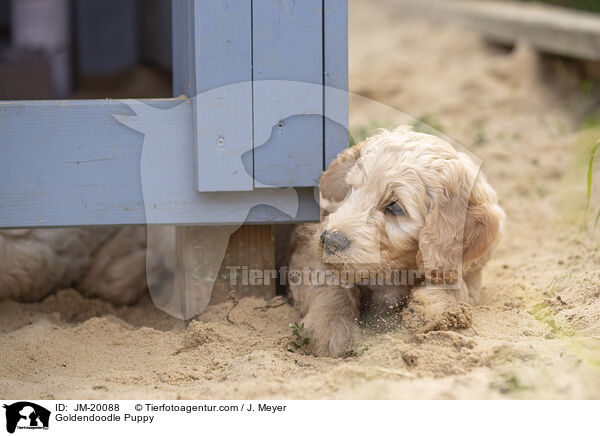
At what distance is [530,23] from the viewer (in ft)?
28.4

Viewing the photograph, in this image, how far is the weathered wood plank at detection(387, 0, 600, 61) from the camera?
24.5ft

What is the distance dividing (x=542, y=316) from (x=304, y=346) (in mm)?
1230

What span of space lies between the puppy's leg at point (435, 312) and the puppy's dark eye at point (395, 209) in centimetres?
42

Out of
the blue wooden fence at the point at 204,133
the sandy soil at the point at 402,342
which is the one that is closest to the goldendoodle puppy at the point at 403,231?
the sandy soil at the point at 402,342

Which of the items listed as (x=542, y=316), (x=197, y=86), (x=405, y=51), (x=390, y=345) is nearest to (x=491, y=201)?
(x=542, y=316)

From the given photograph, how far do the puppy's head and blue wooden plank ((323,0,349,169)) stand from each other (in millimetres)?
354

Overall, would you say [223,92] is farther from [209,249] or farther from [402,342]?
[402,342]

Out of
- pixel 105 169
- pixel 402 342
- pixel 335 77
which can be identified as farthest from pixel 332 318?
pixel 105 169

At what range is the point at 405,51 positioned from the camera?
11023 mm

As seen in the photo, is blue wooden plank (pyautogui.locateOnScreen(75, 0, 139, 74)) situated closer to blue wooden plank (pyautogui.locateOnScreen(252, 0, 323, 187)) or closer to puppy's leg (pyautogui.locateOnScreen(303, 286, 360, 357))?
blue wooden plank (pyautogui.locateOnScreen(252, 0, 323, 187))

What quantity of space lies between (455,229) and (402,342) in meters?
0.62
